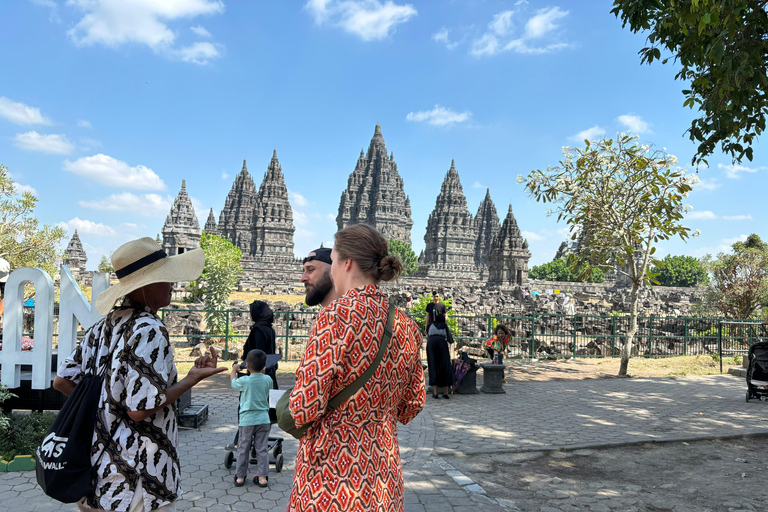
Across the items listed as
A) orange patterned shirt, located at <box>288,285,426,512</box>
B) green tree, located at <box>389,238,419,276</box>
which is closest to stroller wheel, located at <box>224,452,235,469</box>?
orange patterned shirt, located at <box>288,285,426,512</box>

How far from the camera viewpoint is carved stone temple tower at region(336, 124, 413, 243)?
80369mm

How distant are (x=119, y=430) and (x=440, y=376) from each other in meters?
6.79

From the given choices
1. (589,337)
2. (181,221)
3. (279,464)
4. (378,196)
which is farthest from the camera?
(378,196)

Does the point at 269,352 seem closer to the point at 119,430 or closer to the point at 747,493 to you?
the point at 119,430

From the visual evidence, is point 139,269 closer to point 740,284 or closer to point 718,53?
point 718,53

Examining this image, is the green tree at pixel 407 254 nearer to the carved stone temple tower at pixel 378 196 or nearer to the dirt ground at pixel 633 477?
the carved stone temple tower at pixel 378 196

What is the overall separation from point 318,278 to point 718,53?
418 cm

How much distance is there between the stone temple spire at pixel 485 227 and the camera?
86.8 m

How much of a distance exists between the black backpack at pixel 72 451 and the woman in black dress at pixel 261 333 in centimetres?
256

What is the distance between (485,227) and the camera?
8781cm

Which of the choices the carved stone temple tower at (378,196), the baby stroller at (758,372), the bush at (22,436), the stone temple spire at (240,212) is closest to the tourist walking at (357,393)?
the bush at (22,436)

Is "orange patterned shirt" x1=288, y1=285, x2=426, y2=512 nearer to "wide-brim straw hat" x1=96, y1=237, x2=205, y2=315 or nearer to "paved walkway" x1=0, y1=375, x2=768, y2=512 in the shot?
"wide-brim straw hat" x1=96, y1=237, x2=205, y2=315

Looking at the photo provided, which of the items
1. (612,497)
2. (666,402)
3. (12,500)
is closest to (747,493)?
(612,497)

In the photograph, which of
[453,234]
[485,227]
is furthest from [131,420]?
[485,227]
